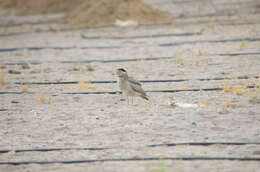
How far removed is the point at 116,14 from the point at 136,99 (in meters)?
8.08

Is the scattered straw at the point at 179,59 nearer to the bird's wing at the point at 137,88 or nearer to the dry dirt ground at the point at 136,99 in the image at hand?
the dry dirt ground at the point at 136,99

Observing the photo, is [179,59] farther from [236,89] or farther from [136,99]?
[236,89]

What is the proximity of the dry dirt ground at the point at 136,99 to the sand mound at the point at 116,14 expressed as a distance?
68 cm

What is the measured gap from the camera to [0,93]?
9.52 meters

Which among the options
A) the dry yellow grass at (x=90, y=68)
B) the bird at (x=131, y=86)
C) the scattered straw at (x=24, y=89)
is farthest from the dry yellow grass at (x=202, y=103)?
the dry yellow grass at (x=90, y=68)

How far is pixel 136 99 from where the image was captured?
8938mm

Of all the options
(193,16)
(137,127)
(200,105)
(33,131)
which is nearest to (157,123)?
(137,127)

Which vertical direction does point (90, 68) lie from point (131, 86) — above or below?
above

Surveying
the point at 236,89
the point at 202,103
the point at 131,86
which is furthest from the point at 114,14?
the point at 202,103

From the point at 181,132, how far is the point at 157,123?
19.0 inches

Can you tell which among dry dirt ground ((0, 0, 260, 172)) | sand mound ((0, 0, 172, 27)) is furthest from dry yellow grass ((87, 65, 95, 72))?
sand mound ((0, 0, 172, 27))

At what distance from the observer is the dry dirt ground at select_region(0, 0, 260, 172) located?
609 cm

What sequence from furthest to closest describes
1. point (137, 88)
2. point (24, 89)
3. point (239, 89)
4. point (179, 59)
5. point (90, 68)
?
point (179, 59) → point (90, 68) → point (24, 89) → point (239, 89) → point (137, 88)

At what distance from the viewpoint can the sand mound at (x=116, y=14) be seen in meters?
16.6
